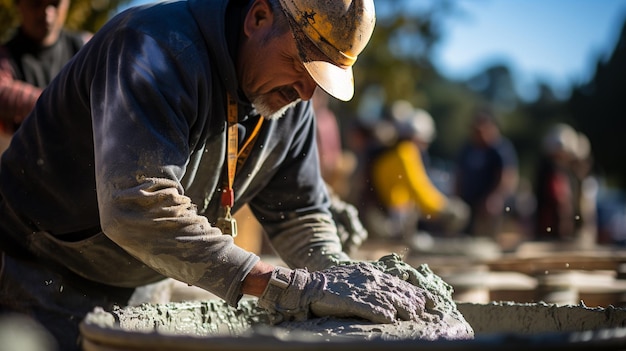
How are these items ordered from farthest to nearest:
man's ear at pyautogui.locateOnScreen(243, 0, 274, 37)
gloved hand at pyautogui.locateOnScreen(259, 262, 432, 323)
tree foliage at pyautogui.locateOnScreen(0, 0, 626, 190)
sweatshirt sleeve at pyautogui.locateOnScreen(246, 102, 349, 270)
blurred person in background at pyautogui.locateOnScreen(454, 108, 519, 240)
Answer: tree foliage at pyautogui.locateOnScreen(0, 0, 626, 190), blurred person in background at pyautogui.locateOnScreen(454, 108, 519, 240), sweatshirt sleeve at pyautogui.locateOnScreen(246, 102, 349, 270), man's ear at pyautogui.locateOnScreen(243, 0, 274, 37), gloved hand at pyautogui.locateOnScreen(259, 262, 432, 323)

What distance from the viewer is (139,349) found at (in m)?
1.81

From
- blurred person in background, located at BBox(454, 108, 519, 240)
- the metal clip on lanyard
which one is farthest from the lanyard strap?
blurred person in background, located at BBox(454, 108, 519, 240)

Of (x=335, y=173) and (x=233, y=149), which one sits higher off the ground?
(x=335, y=173)

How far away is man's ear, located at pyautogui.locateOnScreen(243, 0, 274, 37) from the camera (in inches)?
111

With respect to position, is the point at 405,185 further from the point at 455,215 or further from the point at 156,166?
the point at 156,166

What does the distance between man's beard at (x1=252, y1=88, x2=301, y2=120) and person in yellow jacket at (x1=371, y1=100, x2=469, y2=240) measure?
20.1 ft

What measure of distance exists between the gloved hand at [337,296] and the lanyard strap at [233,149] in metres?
0.62

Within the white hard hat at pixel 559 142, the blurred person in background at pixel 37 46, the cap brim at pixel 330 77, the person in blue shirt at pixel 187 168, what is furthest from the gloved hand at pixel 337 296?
the white hard hat at pixel 559 142

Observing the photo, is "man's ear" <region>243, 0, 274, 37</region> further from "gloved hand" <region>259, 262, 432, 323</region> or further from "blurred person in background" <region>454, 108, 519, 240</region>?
"blurred person in background" <region>454, 108, 519, 240</region>

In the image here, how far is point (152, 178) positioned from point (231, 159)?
580 millimetres

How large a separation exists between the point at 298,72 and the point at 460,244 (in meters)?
4.99

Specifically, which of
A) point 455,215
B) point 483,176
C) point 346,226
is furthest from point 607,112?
point 346,226

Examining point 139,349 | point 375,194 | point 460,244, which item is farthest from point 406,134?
point 139,349

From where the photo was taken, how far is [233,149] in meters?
2.98
